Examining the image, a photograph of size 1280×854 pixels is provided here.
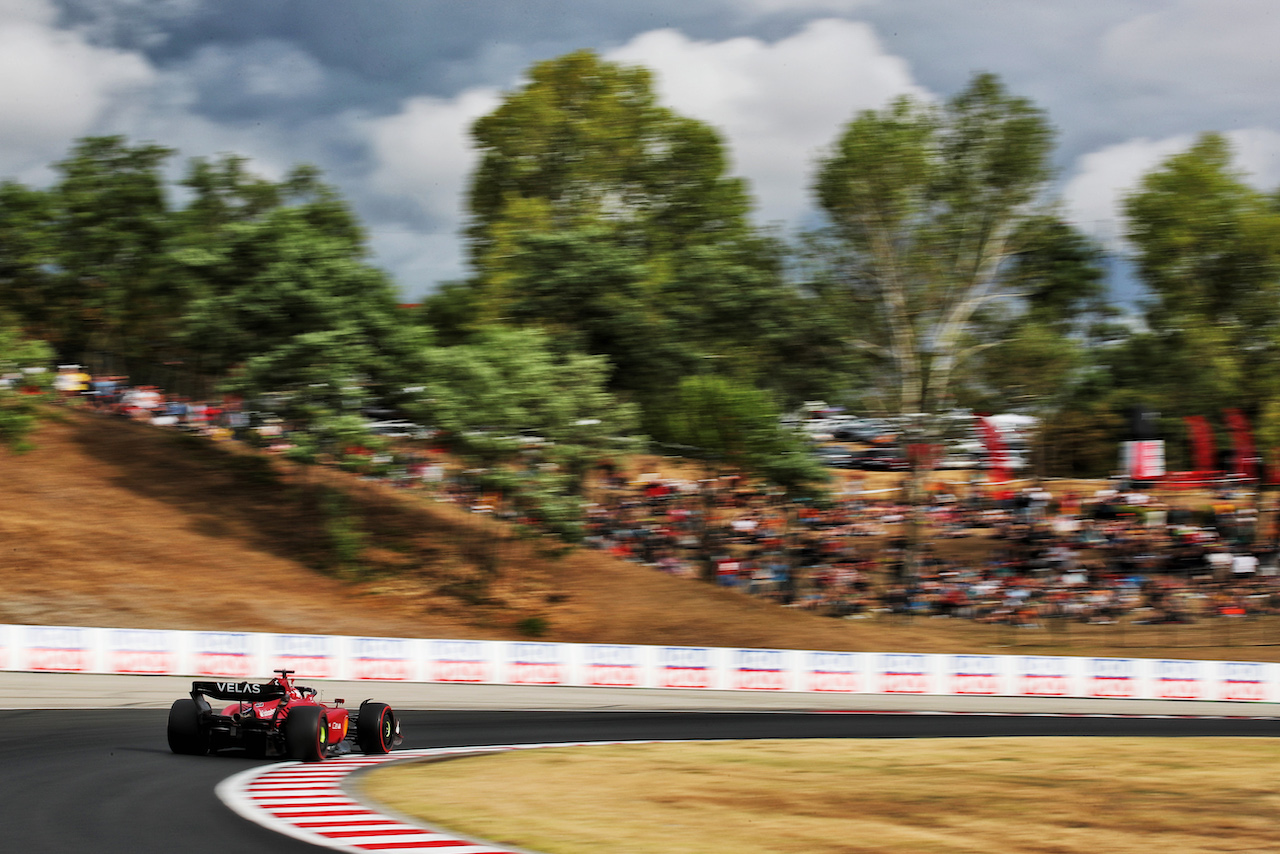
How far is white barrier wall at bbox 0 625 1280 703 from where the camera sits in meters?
21.8

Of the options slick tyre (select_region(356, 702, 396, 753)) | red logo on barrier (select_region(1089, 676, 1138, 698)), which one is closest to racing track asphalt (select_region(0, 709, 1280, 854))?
slick tyre (select_region(356, 702, 396, 753))

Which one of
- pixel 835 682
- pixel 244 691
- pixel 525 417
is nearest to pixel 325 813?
pixel 244 691

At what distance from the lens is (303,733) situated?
12.4 meters

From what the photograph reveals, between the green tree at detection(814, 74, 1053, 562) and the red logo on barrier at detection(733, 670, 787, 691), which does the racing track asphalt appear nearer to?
the red logo on barrier at detection(733, 670, 787, 691)

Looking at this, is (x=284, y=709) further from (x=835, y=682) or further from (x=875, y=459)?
(x=875, y=459)

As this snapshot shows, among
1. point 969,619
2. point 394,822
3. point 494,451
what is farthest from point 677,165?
point 394,822

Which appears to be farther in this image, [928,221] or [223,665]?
[928,221]

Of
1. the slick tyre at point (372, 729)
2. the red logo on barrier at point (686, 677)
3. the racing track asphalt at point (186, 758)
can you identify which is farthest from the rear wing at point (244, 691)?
the red logo on barrier at point (686, 677)

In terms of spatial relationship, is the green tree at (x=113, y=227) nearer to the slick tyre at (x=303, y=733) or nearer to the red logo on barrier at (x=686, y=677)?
the red logo on barrier at (x=686, y=677)

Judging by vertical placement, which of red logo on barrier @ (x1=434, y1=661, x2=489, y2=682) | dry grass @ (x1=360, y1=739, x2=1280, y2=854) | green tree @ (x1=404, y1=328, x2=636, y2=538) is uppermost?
green tree @ (x1=404, y1=328, x2=636, y2=538)

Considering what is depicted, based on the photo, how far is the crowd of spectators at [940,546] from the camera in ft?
93.6

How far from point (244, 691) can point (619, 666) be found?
1077 centimetres

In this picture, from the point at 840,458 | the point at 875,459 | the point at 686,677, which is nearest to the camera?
the point at 686,677

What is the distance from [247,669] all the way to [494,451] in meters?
10.5
